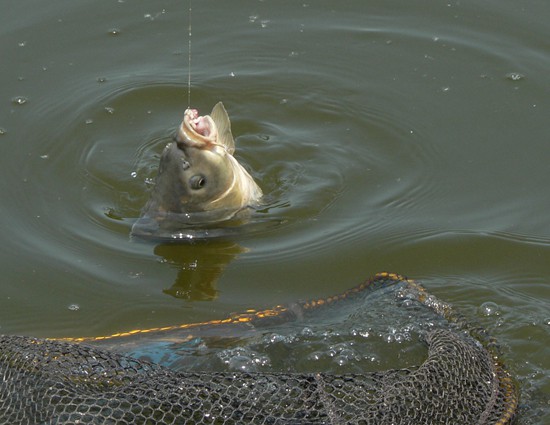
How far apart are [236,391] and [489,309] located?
197 centimetres

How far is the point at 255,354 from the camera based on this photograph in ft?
17.3

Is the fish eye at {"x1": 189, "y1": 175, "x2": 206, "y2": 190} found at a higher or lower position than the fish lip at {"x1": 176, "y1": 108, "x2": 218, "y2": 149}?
lower

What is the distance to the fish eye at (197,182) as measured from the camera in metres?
6.32

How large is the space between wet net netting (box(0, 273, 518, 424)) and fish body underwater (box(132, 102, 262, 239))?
156cm

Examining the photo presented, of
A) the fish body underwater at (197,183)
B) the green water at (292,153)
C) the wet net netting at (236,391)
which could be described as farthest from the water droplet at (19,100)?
the wet net netting at (236,391)

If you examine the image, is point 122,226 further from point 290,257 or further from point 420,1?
point 420,1

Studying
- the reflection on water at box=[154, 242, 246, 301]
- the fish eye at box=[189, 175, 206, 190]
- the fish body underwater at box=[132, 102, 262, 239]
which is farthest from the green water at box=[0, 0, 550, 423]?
the fish eye at box=[189, 175, 206, 190]

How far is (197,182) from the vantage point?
6.34 metres

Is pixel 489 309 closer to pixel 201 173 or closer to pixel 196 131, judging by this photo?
pixel 201 173

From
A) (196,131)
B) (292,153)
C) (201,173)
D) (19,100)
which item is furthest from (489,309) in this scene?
(19,100)

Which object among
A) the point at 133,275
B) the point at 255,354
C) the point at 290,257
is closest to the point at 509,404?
the point at 255,354

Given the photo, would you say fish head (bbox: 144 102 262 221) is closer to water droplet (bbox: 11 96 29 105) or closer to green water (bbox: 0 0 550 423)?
green water (bbox: 0 0 550 423)

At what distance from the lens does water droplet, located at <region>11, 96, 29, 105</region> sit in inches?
321

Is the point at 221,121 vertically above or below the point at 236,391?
above
